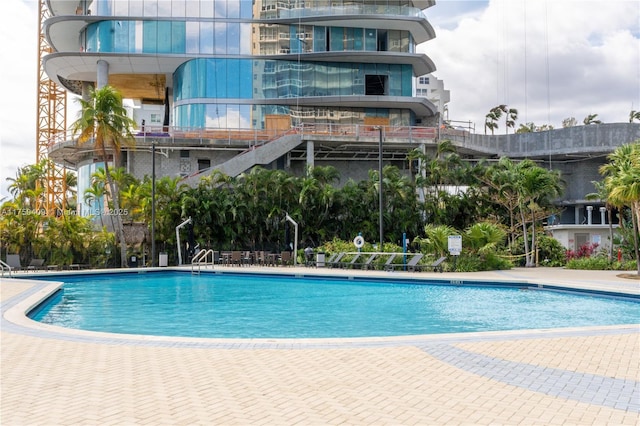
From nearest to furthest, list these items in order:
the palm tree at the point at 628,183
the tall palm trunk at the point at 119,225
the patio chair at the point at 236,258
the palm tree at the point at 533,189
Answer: the palm tree at the point at 628,183
the palm tree at the point at 533,189
the patio chair at the point at 236,258
the tall palm trunk at the point at 119,225

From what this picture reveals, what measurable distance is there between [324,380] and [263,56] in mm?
37602

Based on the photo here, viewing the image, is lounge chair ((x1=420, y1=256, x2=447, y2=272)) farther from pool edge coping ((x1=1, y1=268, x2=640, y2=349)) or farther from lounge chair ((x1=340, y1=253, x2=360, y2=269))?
pool edge coping ((x1=1, y1=268, x2=640, y2=349))

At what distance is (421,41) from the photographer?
46.6 m

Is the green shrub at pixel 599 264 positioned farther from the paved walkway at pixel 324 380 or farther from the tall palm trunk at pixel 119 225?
the tall palm trunk at pixel 119 225

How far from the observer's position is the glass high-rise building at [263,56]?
40.6 meters

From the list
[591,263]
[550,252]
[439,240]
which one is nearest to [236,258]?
[439,240]

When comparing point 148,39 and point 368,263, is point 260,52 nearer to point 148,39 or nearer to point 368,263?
point 148,39

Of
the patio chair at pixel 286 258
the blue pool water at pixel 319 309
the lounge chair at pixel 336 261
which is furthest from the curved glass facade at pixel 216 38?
the blue pool water at pixel 319 309

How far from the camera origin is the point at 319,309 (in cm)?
1369

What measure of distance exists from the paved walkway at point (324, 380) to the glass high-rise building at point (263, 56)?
111 feet

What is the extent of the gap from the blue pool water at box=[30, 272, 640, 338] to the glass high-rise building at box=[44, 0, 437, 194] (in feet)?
75.2

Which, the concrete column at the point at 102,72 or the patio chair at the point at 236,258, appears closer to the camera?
the patio chair at the point at 236,258

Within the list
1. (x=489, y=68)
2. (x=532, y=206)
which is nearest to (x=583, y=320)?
(x=532, y=206)

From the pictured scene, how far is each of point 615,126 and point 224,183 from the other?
26.8 metres
